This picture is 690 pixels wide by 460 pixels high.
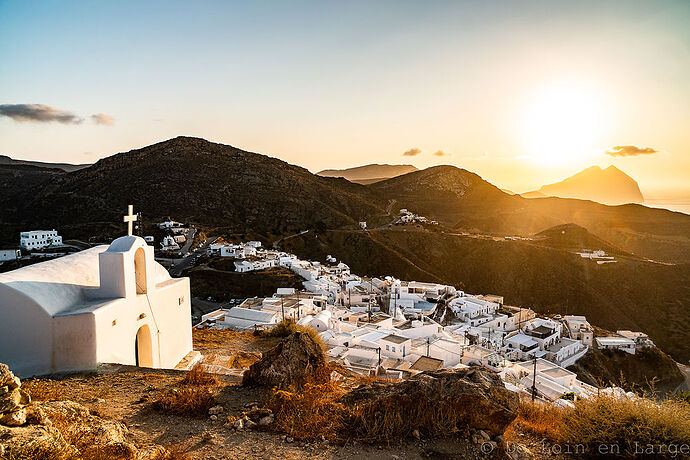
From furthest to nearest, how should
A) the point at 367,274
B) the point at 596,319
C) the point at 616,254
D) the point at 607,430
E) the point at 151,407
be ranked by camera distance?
the point at 616,254
the point at 367,274
the point at 596,319
the point at 151,407
the point at 607,430

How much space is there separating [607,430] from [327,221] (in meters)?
61.2

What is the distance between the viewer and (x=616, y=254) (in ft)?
178

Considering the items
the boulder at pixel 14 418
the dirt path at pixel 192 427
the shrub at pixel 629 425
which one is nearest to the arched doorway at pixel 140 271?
the dirt path at pixel 192 427

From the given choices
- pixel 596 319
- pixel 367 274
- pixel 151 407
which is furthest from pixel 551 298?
pixel 151 407

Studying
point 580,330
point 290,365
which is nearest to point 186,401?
point 290,365

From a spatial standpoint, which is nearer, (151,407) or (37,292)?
(151,407)

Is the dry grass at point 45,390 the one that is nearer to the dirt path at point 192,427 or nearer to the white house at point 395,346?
the dirt path at point 192,427

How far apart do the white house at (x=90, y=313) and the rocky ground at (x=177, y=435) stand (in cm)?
81

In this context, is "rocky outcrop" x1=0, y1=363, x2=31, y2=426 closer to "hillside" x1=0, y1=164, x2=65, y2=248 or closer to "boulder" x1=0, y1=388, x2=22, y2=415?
"boulder" x1=0, y1=388, x2=22, y2=415

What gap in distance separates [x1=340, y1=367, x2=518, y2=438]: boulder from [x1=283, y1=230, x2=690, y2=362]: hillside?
134ft

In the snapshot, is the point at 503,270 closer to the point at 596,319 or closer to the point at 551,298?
the point at 551,298

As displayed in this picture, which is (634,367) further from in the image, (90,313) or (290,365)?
(90,313)

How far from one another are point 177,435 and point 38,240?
52003mm

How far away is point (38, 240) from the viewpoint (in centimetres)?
4322
